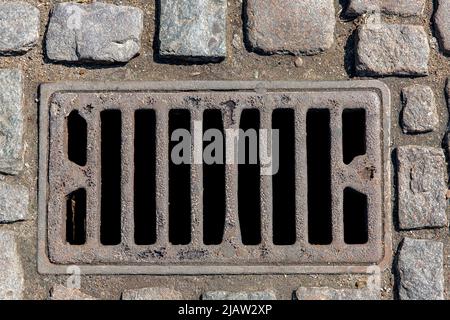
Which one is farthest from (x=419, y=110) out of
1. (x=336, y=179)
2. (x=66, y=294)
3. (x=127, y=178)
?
(x=66, y=294)

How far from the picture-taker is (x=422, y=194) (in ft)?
5.99

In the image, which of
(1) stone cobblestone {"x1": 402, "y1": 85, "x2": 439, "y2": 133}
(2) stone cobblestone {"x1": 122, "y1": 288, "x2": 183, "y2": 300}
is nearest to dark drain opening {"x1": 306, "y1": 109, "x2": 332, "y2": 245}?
(1) stone cobblestone {"x1": 402, "y1": 85, "x2": 439, "y2": 133}

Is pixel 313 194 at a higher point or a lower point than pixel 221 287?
higher

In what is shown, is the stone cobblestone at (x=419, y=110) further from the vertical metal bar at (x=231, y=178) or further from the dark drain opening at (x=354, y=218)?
the vertical metal bar at (x=231, y=178)

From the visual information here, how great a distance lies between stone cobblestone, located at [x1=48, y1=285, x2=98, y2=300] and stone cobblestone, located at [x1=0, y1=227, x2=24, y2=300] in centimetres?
9

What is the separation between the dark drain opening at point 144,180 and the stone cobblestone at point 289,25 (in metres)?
0.43

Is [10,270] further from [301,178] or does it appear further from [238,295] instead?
[301,178]

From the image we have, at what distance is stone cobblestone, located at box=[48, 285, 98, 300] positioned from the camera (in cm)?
183

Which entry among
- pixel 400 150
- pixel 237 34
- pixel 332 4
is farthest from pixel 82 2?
pixel 400 150

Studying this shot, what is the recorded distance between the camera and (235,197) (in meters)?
1.84

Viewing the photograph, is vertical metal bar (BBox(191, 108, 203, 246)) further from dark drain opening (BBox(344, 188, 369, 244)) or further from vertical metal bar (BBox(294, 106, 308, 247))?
dark drain opening (BBox(344, 188, 369, 244))

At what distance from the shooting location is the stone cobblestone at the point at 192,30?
1837mm
